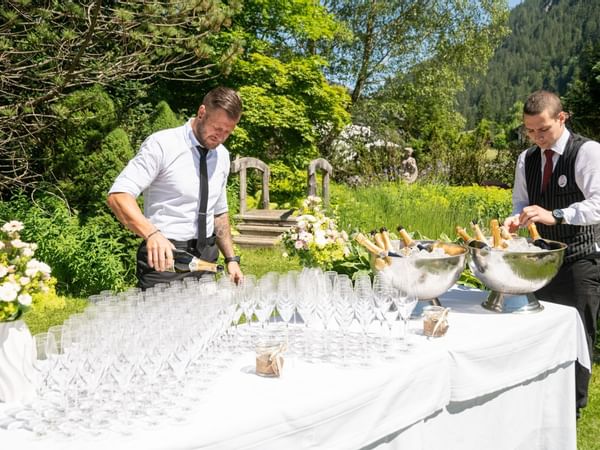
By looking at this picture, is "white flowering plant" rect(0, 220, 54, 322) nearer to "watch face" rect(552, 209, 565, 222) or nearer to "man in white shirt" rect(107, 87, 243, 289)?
"man in white shirt" rect(107, 87, 243, 289)

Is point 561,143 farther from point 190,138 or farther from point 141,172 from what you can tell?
point 141,172

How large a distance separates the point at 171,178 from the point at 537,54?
4952 inches

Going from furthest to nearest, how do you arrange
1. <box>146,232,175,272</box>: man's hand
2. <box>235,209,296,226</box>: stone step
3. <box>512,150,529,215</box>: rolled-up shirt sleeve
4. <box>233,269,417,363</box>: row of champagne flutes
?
<box>235,209,296,226</box>: stone step, <box>512,150,529,215</box>: rolled-up shirt sleeve, <box>146,232,175,272</box>: man's hand, <box>233,269,417,363</box>: row of champagne flutes

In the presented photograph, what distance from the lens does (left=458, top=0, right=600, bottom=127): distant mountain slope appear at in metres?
89.7

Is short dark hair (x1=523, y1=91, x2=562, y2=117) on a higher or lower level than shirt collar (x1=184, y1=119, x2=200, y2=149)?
higher

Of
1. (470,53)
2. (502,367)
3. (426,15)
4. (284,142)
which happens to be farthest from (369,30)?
(502,367)

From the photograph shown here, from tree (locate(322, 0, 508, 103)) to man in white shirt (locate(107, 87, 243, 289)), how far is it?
763 inches

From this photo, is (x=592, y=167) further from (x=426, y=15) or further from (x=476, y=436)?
(x=426, y=15)

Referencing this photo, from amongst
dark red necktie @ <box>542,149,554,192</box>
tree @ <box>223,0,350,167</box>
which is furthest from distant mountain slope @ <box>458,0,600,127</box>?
dark red necktie @ <box>542,149,554,192</box>

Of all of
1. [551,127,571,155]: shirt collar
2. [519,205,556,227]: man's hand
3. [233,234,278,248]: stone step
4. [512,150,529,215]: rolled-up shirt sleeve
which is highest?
[551,127,571,155]: shirt collar

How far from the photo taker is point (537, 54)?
114 meters

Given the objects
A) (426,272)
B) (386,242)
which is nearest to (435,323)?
(426,272)

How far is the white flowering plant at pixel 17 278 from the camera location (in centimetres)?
151

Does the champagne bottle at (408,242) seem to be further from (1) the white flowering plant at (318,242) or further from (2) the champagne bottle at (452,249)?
(1) the white flowering plant at (318,242)
